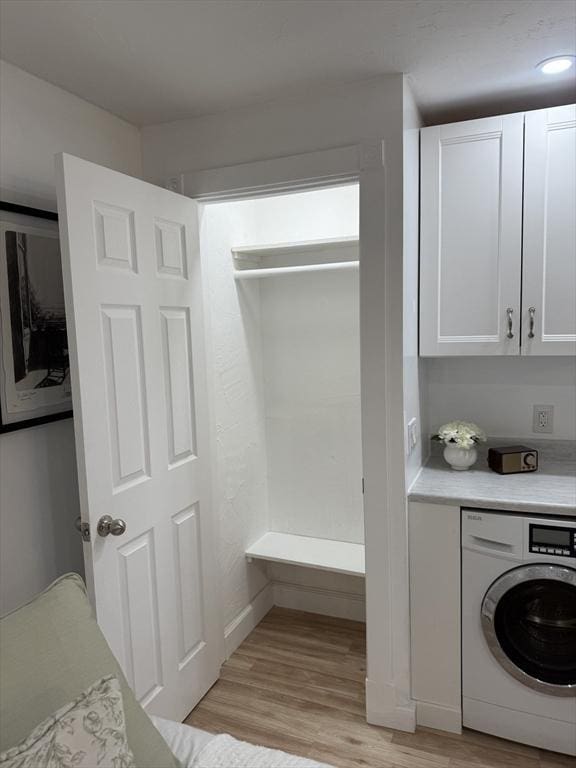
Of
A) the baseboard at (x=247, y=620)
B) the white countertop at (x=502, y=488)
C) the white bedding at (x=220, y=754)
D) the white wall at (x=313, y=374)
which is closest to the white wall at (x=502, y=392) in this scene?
the white countertop at (x=502, y=488)

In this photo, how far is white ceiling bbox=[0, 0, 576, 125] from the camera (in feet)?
5.01

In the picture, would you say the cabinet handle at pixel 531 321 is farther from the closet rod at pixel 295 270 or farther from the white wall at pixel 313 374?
the white wall at pixel 313 374

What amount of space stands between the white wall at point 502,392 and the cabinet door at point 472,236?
1.24 ft

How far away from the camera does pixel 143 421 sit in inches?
78.4

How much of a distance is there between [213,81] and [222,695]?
252 centimetres

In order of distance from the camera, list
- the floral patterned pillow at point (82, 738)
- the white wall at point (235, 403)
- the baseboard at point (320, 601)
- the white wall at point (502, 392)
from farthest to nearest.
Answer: the baseboard at point (320, 601) → the white wall at point (235, 403) → the white wall at point (502, 392) → the floral patterned pillow at point (82, 738)

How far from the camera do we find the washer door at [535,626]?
1.99 m

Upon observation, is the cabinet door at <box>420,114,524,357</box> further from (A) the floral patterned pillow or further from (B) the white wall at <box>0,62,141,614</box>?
(A) the floral patterned pillow

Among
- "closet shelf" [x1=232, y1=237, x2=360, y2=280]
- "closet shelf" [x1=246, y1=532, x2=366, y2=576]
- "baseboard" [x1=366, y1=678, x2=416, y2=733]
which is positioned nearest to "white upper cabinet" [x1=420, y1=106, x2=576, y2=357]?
"closet shelf" [x1=232, y1=237, x2=360, y2=280]

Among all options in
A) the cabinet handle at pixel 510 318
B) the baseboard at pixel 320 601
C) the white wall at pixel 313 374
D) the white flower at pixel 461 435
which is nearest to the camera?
the cabinet handle at pixel 510 318

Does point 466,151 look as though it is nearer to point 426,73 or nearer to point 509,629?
point 426,73

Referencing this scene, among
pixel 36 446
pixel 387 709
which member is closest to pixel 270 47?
pixel 36 446

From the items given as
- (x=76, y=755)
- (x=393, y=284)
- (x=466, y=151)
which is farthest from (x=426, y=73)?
(x=76, y=755)

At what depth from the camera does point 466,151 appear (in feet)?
7.29
